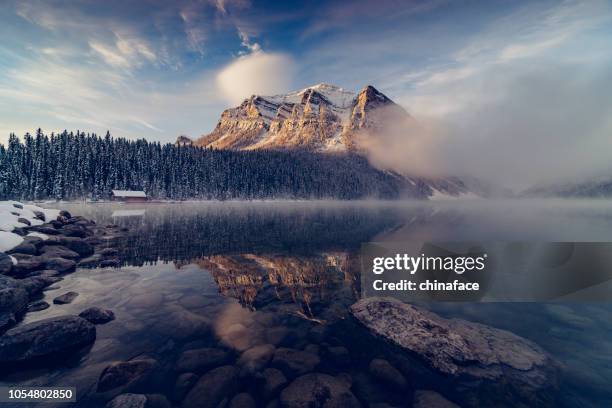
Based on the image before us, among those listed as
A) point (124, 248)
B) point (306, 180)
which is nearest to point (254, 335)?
point (124, 248)

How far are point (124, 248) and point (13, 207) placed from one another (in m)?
11.2

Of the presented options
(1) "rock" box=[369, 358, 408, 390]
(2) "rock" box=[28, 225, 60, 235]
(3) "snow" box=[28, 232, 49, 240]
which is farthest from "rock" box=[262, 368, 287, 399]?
(2) "rock" box=[28, 225, 60, 235]

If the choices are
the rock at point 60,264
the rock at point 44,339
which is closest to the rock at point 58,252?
the rock at point 60,264

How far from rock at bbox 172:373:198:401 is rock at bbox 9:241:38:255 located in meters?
18.9

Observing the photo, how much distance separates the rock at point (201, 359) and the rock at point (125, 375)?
0.89 m

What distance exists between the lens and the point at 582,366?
31.9ft

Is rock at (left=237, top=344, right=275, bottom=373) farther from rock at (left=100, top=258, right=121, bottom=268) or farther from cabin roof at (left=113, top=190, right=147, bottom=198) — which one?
cabin roof at (left=113, top=190, right=147, bottom=198)

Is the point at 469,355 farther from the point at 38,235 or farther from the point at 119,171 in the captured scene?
the point at 119,171

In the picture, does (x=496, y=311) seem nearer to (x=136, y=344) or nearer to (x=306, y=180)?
(x=136, y=344)

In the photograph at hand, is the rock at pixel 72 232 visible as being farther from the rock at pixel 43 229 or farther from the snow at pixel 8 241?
the snow at pixel 8 241

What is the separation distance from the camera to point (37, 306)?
12695 millimetres

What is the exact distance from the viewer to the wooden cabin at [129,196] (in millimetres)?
105250

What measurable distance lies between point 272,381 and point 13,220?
94.1 ft

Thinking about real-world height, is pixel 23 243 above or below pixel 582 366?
above
